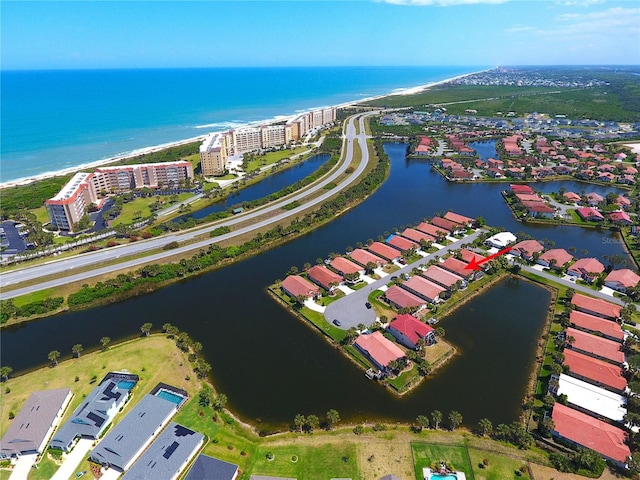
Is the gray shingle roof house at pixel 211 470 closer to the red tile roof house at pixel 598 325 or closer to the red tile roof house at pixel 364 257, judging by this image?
the red tile roof house at pixel 364 257

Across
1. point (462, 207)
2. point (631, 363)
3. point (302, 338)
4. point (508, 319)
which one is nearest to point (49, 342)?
point (302, 338)

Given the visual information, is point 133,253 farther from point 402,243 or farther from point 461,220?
point 461,220

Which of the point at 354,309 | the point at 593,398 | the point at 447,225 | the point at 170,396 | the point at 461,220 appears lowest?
the point at 170,396

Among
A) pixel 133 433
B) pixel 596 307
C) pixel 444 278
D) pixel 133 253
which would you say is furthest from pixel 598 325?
pixel 133 253

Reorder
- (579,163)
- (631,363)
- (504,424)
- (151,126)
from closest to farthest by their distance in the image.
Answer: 1. (504,424)
2. (631,363)
3. (579,163)
4. (151,126)

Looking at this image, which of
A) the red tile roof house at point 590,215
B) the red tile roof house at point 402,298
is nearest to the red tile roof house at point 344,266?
the red tile roof house at point 402,298

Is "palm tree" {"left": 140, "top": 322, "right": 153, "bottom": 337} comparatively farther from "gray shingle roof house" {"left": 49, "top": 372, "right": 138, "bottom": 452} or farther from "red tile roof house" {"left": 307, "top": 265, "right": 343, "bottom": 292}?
"red tile roof house" {"left": 307, "top": 265, "right": 343, "bottom": 292}

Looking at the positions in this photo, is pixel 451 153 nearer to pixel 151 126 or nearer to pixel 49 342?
pixel 49 342
